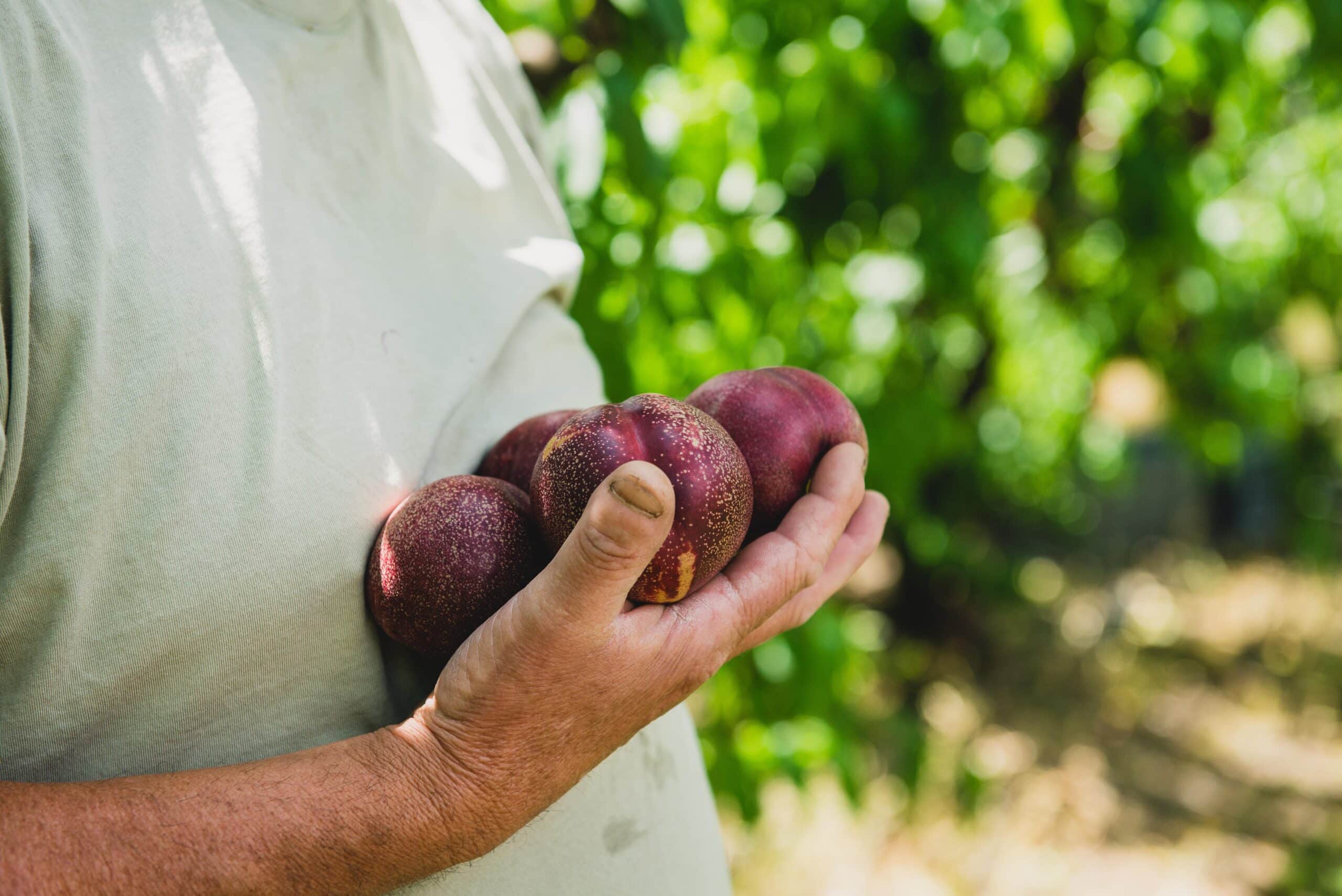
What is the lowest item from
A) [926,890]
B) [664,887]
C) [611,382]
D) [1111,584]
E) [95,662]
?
[1111,584]

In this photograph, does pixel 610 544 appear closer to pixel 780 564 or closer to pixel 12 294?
pixel 780 564

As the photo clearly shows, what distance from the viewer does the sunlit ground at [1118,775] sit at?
3.74 m

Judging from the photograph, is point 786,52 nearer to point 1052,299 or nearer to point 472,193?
point 472,193

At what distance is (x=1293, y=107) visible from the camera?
164 inches

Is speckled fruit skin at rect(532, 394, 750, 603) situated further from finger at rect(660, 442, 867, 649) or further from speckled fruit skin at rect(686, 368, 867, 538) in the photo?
speckled fruit skin at rect(686, 368, 867, 538)

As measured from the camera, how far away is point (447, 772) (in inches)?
39.9

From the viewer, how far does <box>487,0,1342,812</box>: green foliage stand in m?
2.13

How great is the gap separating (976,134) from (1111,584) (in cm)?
420

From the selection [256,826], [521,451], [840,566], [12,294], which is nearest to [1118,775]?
[840,566]

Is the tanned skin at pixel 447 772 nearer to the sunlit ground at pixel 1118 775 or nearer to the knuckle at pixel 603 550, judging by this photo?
the knuckle at pixel 603 550

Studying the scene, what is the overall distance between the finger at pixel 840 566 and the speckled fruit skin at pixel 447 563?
1.26ft

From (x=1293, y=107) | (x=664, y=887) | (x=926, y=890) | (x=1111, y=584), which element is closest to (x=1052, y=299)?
(x=1293, y=107)

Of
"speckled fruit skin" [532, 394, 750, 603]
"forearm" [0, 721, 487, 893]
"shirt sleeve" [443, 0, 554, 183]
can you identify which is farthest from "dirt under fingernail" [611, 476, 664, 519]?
"shirt sleeve" [443, 0, 554, 183]

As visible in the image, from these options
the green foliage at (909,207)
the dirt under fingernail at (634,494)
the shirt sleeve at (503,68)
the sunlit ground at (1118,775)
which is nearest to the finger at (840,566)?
the dirt under fingernail at (634,494)
